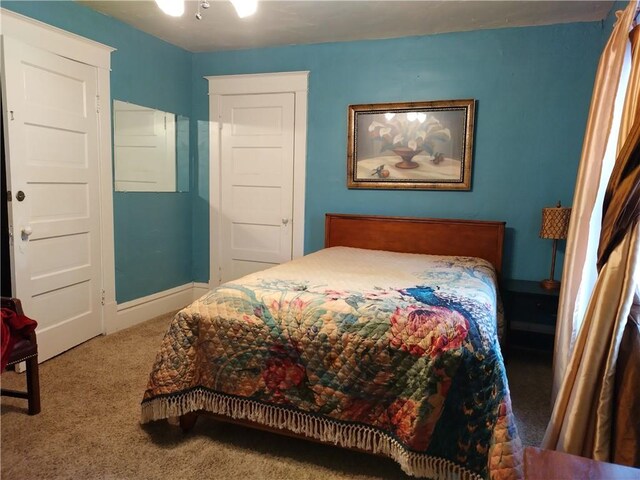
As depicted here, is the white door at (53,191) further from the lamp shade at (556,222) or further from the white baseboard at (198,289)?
the lamp shade at (556,222)

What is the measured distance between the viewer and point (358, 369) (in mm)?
1819

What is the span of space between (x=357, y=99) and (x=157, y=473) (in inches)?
124

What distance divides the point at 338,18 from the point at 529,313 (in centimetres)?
266

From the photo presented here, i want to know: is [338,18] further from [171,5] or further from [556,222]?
[556,222]

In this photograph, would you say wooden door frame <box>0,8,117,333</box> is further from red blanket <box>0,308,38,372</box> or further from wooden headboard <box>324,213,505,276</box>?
wooden headboard <box>324,213,505,276</box>

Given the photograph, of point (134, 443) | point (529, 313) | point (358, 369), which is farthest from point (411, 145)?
point (134, 443)

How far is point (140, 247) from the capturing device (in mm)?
3820

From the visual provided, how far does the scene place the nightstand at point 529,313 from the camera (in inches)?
125

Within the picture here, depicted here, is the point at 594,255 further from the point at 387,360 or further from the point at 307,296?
the point at 307,296

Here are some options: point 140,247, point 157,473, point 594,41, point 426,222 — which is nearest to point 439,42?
point 594,41

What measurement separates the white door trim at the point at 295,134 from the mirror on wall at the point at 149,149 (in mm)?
278

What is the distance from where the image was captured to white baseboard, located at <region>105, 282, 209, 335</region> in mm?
3626

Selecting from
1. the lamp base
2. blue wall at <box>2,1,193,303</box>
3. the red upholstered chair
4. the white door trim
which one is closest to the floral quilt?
the red upholstered chair

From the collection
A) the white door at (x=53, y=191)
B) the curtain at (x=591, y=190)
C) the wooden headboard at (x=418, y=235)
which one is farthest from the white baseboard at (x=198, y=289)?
the curtain at (x=591, y=190)
